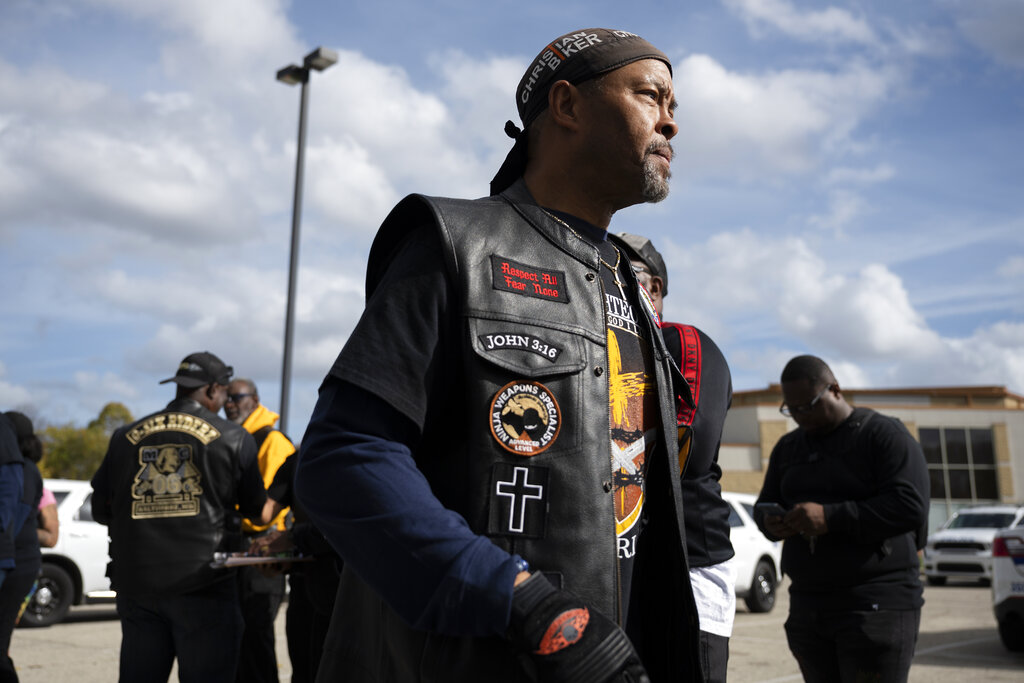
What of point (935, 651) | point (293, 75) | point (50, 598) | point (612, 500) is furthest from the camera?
point (293, 75)

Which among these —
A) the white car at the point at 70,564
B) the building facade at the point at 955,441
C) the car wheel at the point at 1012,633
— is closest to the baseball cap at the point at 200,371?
the white car at the point at 70,564

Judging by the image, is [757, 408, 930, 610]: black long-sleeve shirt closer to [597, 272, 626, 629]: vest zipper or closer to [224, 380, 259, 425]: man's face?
[597, 272, 626, 629]: vest zipper

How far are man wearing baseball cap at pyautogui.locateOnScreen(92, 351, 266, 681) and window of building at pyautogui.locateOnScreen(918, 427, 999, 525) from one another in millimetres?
44794

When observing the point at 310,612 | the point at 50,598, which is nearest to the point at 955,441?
the point at 50,598

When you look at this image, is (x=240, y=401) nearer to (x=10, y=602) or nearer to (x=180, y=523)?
(x=10, y=602)

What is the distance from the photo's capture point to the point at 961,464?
45094mm

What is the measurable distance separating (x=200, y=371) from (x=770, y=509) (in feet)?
9.86

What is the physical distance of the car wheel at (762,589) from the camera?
14312 mm

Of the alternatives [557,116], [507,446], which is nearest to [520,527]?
[507,446]

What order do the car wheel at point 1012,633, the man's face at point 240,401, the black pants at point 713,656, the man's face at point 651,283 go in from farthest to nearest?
the car wheel at point 1012,633
the man's face at point 240,401
the man's face at point 651,283
the black pants at point 713,656

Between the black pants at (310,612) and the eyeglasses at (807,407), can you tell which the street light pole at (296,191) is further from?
the eyeglasses at (807,407)

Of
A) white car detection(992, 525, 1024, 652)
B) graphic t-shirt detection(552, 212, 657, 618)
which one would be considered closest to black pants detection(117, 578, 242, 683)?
graphic t-shirt detection(552, 212, 657, 618)

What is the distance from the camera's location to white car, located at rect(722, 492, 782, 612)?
14.1 m

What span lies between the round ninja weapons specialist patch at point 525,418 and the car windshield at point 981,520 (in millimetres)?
22599
